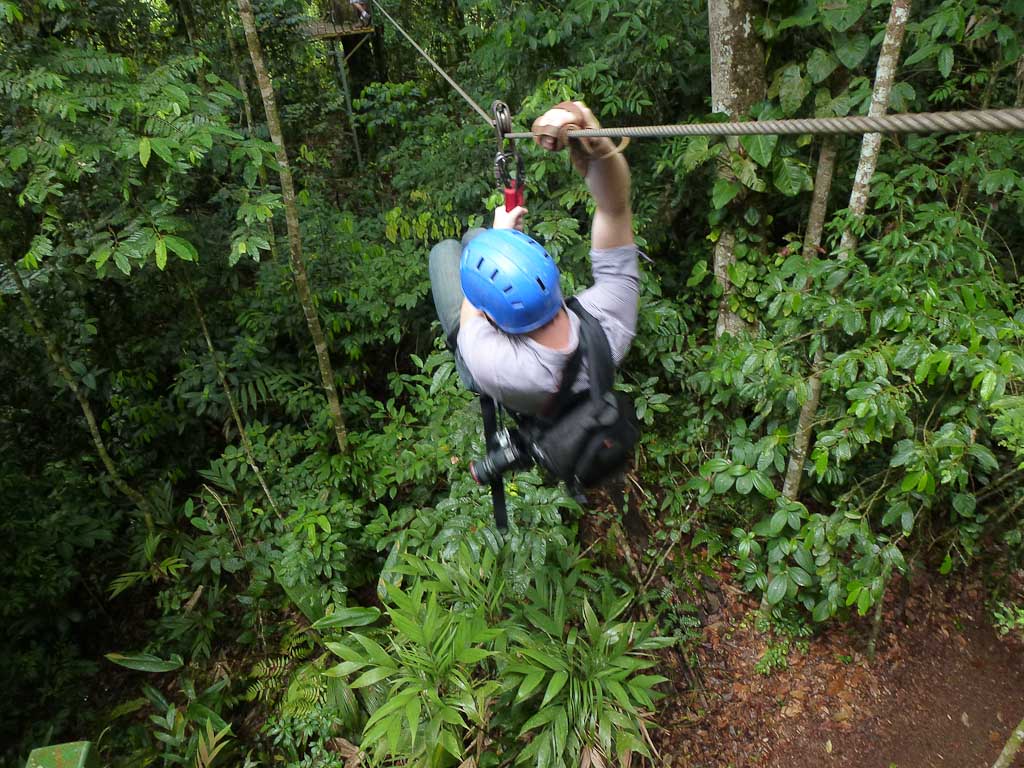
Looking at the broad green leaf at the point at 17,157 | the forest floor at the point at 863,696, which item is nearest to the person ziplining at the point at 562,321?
the broad green leaf at the point at 17,157

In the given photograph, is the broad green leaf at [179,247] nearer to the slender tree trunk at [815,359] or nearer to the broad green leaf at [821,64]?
the slender tree trunk at [815,359]

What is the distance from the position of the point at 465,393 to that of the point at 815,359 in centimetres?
190

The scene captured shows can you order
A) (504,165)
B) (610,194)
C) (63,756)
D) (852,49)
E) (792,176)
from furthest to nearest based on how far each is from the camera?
(792,176), (852,49), (504,165), (610,194), (63,756)

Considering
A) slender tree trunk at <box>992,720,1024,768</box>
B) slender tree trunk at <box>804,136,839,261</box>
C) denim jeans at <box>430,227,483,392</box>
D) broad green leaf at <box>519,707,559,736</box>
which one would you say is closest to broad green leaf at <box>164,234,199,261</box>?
denim jeans at <box>430,227,483,392</box>

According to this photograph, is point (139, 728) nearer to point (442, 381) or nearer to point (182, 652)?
point (182, 652)

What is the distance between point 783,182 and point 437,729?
10.3 ft

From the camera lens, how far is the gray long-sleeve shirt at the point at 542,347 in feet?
4.79

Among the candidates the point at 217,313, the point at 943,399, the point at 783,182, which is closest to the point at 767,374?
the point at 943,399

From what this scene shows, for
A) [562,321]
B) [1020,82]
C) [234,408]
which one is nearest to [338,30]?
[234,408]

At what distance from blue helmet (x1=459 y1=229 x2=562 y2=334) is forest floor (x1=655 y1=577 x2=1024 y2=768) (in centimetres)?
269

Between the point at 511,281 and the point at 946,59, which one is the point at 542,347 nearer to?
the point at 511,281

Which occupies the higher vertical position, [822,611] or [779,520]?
[779,520]

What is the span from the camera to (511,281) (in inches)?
55.1

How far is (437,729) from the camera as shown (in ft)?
8.05
